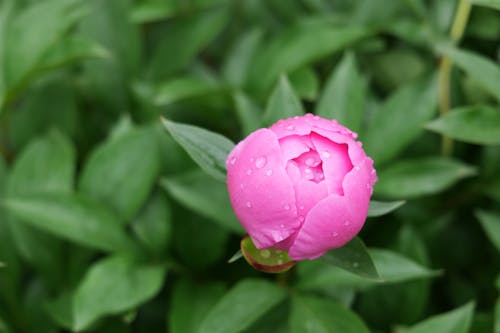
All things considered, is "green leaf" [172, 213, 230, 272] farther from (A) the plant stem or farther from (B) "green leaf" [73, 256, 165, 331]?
(A) the plant stem

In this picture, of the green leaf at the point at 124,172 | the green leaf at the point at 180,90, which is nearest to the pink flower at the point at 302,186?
the green leaf at the point at 124,172

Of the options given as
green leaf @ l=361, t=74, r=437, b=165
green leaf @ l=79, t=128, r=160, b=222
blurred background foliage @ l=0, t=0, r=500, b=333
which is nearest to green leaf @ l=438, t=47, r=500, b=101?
blurred background foliage @ l=0, t=0, r=500, b=333

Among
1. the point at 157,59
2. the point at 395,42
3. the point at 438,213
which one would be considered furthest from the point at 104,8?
the point at 438,213

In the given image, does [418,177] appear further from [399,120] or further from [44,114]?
[44,114]

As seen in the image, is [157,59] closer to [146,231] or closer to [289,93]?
[146,231]

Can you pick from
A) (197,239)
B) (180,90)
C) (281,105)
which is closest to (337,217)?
(281,105)
